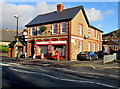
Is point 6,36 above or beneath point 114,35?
beneath

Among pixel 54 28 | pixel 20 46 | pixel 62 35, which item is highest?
pixel 54 28

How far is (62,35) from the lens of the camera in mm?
21656

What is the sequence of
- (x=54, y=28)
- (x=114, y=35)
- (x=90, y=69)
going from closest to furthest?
(x=90, y=69) < (x=54, y=28) < (x=114, y=35)

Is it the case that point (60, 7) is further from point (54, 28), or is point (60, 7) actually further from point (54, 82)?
point (54, 82)

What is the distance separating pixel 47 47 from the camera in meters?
23.8

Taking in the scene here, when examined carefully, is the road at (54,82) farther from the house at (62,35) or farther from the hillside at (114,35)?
the hillside at (114,35)

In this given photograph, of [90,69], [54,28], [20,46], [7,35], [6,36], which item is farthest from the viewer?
[7,35]

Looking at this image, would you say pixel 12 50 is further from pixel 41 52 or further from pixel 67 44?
pixel 67 44

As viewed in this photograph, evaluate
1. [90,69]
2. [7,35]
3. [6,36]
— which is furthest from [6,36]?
[90,69]

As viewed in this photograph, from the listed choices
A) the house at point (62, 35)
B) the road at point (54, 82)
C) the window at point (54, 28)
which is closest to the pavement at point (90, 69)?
the road at point (54, 82)

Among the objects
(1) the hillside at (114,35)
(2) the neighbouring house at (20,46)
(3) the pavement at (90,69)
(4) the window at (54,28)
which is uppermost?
(1) the hillside at (114,35)

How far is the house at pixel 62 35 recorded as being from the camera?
21188 millimetres

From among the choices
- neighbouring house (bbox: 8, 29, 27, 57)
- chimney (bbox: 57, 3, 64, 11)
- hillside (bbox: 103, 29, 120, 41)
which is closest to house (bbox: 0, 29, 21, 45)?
neighbouring house (bbox: 8, 29, 27, 57)

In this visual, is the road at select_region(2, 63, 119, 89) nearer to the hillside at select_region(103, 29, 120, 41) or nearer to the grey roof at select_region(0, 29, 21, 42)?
the grey roof at select_region(0, 29, 21, 42)
